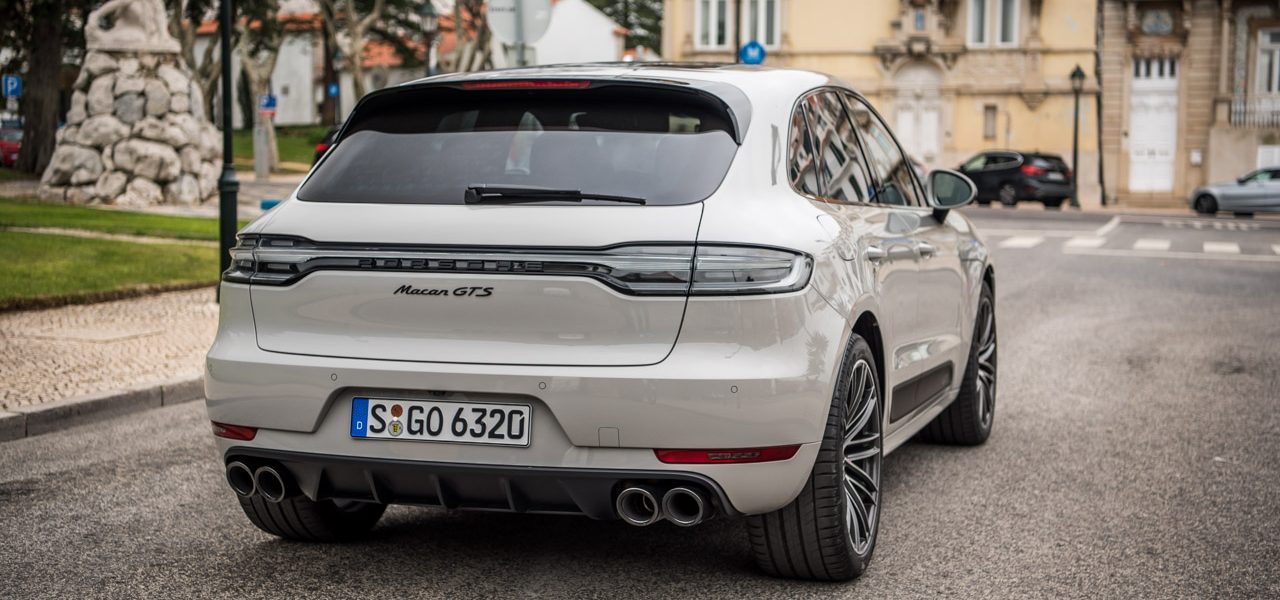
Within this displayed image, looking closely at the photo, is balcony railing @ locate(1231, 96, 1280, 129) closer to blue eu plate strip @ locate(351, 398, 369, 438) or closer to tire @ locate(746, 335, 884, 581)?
tire @ locate(746, 335, 884, 581)

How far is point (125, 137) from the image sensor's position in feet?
76.0

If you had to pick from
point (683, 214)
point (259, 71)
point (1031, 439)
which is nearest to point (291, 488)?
point (683, 214)

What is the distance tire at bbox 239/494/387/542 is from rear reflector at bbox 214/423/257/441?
0.47 m

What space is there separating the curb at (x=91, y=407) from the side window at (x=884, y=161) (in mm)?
3784

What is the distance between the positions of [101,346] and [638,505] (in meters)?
6.55

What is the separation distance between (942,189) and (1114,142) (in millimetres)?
45460

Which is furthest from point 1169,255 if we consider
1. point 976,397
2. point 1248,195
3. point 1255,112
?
point 1255,112

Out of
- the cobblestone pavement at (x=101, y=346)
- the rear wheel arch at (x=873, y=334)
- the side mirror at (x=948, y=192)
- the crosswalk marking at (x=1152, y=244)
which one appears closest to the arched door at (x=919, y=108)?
the crosswalk marking at (x=1152, y=244)

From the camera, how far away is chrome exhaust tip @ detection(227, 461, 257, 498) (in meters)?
4.46

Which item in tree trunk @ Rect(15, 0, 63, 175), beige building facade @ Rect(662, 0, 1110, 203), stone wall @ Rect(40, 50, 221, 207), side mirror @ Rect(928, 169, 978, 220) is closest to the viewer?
side mirror @ Rect(928, 169, 978, 220)

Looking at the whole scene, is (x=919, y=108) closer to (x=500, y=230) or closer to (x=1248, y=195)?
(x=1248, y=195)

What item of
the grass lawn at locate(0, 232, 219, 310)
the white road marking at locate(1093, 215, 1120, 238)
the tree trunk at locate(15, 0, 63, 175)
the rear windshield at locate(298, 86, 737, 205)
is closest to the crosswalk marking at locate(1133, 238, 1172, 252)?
the white road marking at locate(1093, 215, 1120, 238)

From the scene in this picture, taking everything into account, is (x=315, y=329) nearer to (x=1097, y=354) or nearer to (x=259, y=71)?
(x=1097, y=354)

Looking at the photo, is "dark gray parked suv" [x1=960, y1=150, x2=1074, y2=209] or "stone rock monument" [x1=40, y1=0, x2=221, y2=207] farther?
"dark gray parked suv" [x1=960, y1=150, x2=1074, y2=209]
